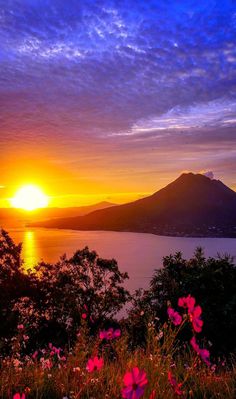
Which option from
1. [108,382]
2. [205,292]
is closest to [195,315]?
[108,382]

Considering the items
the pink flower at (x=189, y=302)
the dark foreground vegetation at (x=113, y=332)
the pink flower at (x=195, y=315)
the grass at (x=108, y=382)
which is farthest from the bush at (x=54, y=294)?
the pink flower at (x=195, y=315)

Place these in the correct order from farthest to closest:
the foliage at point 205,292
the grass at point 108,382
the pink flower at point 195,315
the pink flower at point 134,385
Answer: the foliage at point 205,292, the grass at point 108,382, the pink flower at point 195,315, the pink flower at point 134,385

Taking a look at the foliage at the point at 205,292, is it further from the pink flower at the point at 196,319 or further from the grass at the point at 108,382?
the pink flower at the point at 196,319

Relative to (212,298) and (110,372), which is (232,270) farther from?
(110,372)

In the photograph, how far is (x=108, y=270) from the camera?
2870 cm

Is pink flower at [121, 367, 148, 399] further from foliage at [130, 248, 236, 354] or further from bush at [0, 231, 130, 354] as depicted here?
bush at [0, 231, 130, 354]

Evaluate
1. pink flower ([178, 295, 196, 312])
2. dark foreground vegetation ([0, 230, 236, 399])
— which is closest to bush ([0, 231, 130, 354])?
dark foreground vegetation ([0, 230, 236, 399])

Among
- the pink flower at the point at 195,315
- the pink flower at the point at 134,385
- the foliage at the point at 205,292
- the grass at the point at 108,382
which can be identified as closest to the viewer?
the pink flower at the point at 134,385

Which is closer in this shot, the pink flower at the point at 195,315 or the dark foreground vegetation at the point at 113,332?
the pink flower at the point at 195,315

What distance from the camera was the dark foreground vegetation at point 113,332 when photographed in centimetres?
327

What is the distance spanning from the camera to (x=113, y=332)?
4230 millimetres

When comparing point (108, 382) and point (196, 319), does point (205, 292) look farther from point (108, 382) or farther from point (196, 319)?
point (196, 319)

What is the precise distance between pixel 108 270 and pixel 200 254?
422 inches

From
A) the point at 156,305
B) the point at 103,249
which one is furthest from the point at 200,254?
the point at 103,249
